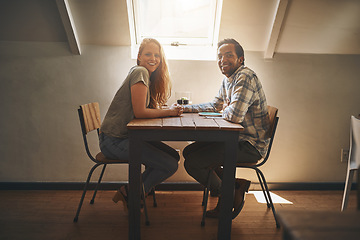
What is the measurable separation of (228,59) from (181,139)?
858 mm

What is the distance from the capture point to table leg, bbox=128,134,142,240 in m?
1.66

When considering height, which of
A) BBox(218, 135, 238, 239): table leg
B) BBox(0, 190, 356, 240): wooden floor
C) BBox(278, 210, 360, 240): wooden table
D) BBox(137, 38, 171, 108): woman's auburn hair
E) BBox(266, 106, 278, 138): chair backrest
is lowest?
BBox(0, 190, 356, 240): wooden floor

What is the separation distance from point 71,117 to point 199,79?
4.06 feet

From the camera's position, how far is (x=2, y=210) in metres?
2.25

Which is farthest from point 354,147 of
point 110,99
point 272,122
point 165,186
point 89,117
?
point 110,99

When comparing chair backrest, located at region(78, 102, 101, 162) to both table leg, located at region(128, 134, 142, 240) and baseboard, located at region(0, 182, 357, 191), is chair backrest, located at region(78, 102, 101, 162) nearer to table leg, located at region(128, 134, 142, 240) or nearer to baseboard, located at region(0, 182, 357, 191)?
table leg, located at region(128, 134, 142, 240)

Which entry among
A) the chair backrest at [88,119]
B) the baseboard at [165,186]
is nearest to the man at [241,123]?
the baseboard at [165,186]

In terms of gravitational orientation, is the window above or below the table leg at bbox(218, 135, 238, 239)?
above

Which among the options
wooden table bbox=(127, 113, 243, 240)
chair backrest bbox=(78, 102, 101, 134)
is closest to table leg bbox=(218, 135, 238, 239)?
wooden table bbox=(127, 113, 243, 240)

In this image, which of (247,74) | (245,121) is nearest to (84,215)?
(245,121)

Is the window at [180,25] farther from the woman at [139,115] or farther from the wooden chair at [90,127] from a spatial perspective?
the wooden chair at [90,127]

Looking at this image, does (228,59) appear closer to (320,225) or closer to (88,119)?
(88,119)

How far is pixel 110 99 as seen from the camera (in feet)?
8.57

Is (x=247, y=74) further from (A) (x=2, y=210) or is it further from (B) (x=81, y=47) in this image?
(A) (x=2, y=210)
